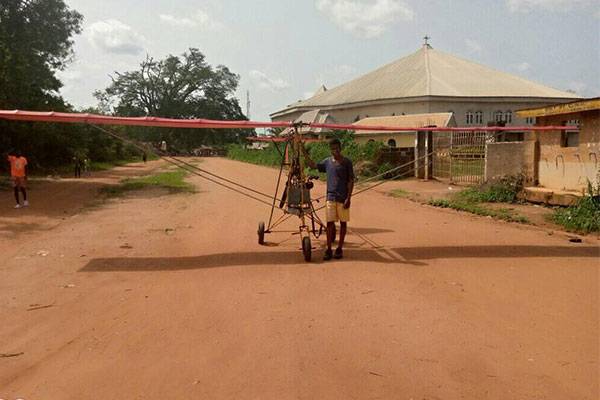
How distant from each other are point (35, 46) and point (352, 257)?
30.4 m

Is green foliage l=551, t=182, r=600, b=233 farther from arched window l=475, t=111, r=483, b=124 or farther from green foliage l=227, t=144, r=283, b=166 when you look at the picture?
arched window l=475, t=111, r=483, b=124

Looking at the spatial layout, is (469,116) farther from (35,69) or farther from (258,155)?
(35,69)

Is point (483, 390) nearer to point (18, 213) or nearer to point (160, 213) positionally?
point (160, 213)

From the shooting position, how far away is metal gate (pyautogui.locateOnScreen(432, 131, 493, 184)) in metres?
20.1

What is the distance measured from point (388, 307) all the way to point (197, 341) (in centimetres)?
216

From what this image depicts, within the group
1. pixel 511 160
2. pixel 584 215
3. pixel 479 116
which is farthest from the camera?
pixel 479 116

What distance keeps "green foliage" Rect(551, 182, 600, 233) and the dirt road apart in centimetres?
Result: 84

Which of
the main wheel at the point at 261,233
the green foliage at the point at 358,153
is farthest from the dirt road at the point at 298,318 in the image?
the green foliage at the point at 358,153

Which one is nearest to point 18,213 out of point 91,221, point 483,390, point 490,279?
point 91,221

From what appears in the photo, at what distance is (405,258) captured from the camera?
8.49 metres

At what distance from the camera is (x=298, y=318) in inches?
219

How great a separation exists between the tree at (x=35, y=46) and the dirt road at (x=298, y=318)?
13.2 meters

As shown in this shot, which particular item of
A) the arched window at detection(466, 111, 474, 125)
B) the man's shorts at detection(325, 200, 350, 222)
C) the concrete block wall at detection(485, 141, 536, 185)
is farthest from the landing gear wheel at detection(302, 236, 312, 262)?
the arched window at detection(466, 111, 474, 125)

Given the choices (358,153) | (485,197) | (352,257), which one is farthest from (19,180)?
(358,153)
